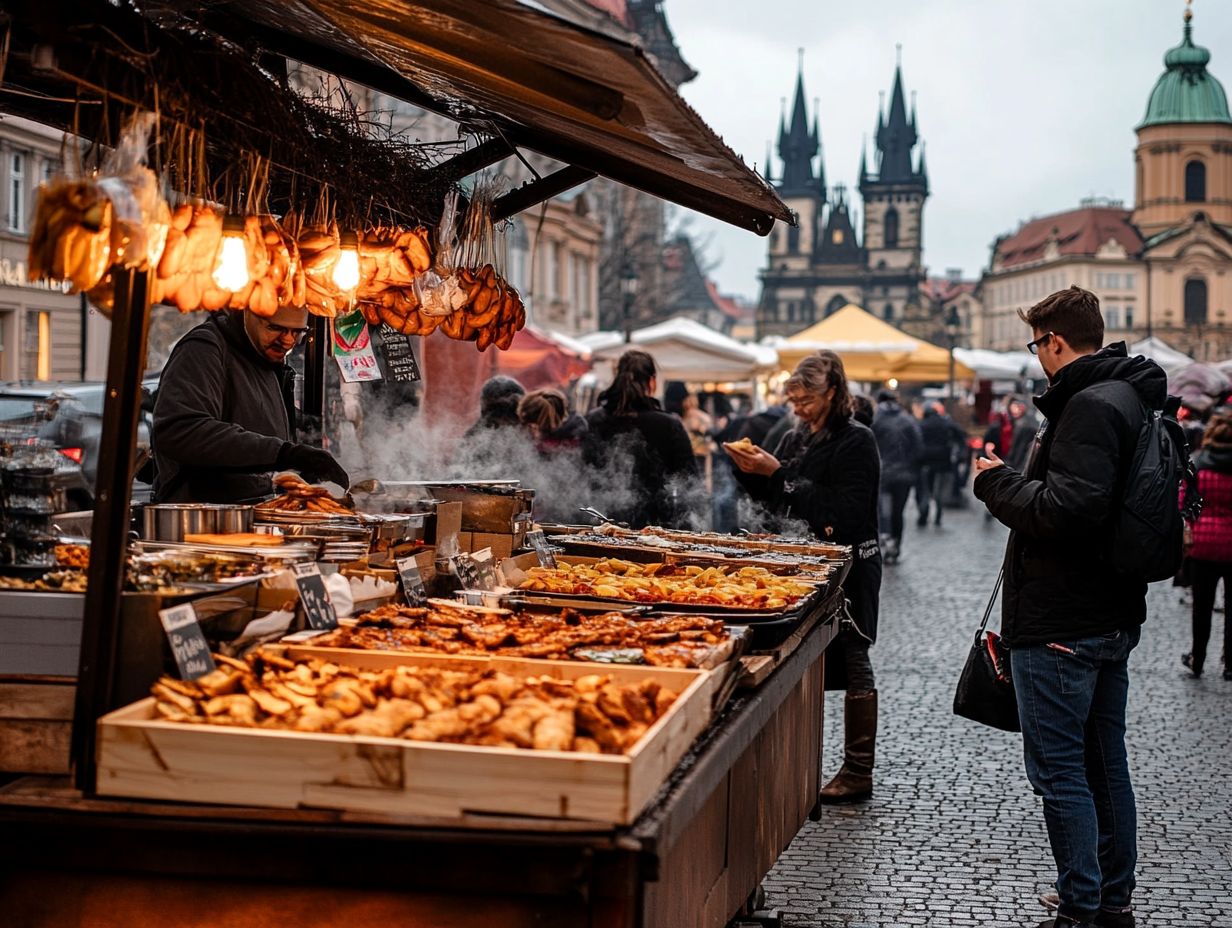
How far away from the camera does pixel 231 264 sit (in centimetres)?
403

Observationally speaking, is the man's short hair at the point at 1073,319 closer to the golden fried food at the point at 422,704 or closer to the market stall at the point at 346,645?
the market stall at the point at 346,645

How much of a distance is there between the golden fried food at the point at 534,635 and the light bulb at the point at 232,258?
100cm

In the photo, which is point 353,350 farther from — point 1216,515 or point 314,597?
point 1216,515

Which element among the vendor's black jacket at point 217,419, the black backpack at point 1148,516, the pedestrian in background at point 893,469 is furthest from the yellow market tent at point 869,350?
the black backpack at point 1148,516

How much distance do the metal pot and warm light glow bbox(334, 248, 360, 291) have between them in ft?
2.87

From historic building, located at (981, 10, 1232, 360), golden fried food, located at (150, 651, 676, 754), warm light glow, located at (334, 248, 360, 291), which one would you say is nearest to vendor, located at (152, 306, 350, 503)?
warm light glow, located at (334, 248, 360, 291)

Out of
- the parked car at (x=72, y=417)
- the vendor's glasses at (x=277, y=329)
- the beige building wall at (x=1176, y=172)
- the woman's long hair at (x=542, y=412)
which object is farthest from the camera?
the beige building wall at (x=1176, y=172)

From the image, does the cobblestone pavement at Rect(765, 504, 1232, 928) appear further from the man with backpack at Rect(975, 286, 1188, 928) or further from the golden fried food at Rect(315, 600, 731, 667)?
the golden fried food at Rect(315, 600, 731, 667)

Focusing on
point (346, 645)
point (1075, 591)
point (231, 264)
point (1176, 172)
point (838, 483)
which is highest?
point (1176, 172)

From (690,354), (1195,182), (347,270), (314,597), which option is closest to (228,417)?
(347,270)

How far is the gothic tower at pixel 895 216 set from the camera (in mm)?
145750

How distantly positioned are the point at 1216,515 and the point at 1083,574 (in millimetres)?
5991

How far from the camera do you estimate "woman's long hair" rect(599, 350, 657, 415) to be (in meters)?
8.83

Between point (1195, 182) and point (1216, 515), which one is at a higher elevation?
point (1195, 182)
